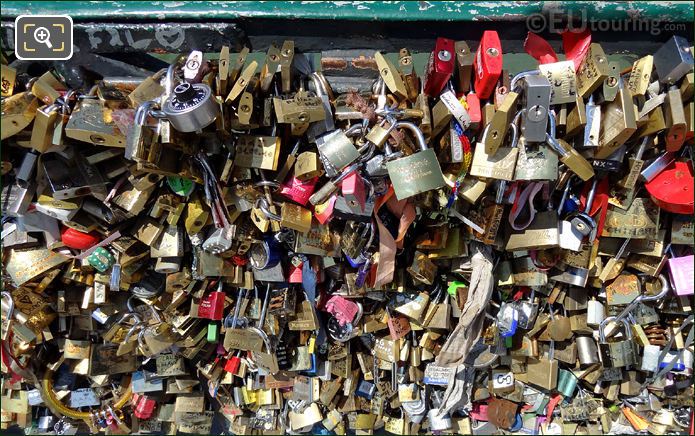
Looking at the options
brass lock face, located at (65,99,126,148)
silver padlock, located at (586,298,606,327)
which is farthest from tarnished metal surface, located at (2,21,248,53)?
silver padlock, located at (586,298,606,327)

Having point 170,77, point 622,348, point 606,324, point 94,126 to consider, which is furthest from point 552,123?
point 94,126

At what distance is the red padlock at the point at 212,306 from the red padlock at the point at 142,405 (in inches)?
25.5

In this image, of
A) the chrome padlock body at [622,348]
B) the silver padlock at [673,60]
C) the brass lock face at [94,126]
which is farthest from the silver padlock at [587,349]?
the brass lock face at [94,126]

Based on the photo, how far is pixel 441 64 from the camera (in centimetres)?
146

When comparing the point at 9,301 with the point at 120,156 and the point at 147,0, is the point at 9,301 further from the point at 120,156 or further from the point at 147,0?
the point at 147,0

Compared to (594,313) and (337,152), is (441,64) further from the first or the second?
(594,313)

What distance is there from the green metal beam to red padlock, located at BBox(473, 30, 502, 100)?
0.39 feet

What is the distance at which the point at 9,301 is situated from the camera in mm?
1853

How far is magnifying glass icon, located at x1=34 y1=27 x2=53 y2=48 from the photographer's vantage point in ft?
5.22

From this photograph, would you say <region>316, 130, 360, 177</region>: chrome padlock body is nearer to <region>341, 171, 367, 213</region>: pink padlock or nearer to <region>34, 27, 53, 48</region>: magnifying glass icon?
<region>341, 171, 367, 213</region>: pink padlock

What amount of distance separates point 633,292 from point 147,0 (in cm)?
210

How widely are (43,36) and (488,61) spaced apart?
1.50 m

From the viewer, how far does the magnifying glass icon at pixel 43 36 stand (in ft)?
5.22

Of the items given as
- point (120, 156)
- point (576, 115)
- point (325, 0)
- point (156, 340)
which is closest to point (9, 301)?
point (156, 340)
